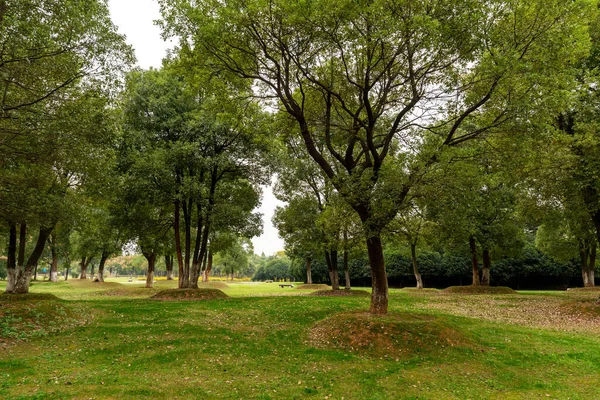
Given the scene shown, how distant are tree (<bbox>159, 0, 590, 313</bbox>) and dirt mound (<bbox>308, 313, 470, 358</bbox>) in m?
1.82

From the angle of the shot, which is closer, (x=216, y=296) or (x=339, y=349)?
(x=339, y=349)

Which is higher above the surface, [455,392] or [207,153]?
[207,153]

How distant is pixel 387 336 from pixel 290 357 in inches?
137

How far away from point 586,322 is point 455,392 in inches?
507

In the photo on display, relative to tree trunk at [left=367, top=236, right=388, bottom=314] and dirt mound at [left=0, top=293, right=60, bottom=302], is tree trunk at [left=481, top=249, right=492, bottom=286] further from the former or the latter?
dirt mound at [left=0, top=293, right=60, bottom=302]

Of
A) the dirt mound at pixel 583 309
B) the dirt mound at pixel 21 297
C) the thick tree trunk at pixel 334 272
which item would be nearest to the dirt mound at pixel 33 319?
the dirt mound at pixel 21 297

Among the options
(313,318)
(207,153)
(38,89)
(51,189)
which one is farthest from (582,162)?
(51,189)

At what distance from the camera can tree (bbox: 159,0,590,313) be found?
38.7ft

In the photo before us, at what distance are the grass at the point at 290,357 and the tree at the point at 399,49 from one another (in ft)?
11.2

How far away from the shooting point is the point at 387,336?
11867mm

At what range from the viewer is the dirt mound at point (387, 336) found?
1132 centimetres

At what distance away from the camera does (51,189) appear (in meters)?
19.6

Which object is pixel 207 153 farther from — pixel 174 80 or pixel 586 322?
pixel 586 322

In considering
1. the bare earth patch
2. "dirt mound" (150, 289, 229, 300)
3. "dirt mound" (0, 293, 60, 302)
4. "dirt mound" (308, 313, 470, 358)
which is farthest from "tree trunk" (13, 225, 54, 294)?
the bare earth patch
